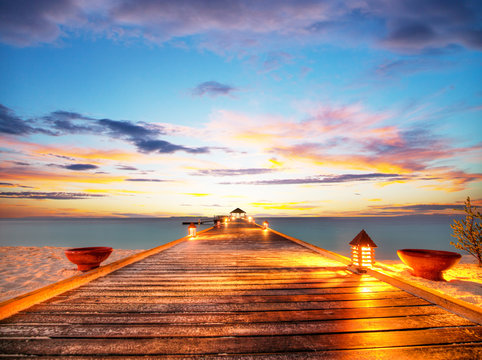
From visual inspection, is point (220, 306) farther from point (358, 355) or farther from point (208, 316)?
point (358, 355)

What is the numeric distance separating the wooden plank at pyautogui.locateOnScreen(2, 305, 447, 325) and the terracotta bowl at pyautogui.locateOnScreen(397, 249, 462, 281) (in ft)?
10.0

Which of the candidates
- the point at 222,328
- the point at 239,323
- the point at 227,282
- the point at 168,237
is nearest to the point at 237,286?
the point at 227,282

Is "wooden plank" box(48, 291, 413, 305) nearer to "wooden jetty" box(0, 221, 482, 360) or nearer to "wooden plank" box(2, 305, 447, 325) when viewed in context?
"wooden jetty" box(0, 221, 482, 360)

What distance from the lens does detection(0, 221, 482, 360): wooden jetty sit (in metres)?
2.33

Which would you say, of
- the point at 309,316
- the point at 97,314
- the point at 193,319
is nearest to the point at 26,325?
the point at 97,314

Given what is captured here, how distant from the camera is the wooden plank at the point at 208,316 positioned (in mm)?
2885

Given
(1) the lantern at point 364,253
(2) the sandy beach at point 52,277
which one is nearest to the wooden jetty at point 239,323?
(1) the lantern at point 364,253

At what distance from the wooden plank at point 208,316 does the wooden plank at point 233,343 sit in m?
0.37

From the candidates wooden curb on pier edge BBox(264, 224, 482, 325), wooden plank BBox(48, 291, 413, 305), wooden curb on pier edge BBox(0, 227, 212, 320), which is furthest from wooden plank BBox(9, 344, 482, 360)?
wooden curb on pier edge BBox(0, 227, 212, 320)

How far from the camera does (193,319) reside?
2941 mm

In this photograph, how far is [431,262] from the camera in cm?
559

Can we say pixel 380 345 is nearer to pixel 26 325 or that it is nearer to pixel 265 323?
pixel 265 323

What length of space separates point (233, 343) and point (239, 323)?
40 centimetres

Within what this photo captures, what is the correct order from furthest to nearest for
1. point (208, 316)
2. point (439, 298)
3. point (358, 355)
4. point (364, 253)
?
point (364, 253)
point (439, 298)
point (208, 316)
point (358, 355)
